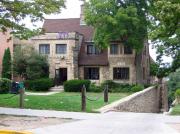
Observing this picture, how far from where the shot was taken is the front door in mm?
55531

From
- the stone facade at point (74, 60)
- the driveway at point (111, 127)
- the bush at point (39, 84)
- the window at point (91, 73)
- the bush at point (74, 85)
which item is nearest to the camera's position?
the driveway at point (111, 127)

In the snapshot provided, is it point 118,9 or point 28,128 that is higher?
point 118,9

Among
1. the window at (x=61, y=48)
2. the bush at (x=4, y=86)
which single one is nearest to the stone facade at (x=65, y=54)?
the window at (x=61, y=48)

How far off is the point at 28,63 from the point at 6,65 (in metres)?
3.44

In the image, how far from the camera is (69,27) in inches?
2350

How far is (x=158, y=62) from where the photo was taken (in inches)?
2336

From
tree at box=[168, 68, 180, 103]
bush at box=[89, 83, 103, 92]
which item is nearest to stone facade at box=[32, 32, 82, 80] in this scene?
bush at box=[89, 83, 103, 92]

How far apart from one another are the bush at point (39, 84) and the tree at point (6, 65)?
2.95m

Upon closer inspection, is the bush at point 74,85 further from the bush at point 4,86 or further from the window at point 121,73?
the bush at point 4,86

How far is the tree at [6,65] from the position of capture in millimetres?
52812

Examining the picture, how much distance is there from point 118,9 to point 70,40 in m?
7.63

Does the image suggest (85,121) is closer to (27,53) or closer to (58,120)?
(58,120)

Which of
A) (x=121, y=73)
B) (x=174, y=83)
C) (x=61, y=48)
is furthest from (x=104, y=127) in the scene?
(x=61, y=48)

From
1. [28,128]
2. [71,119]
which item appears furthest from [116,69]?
[28,128]
